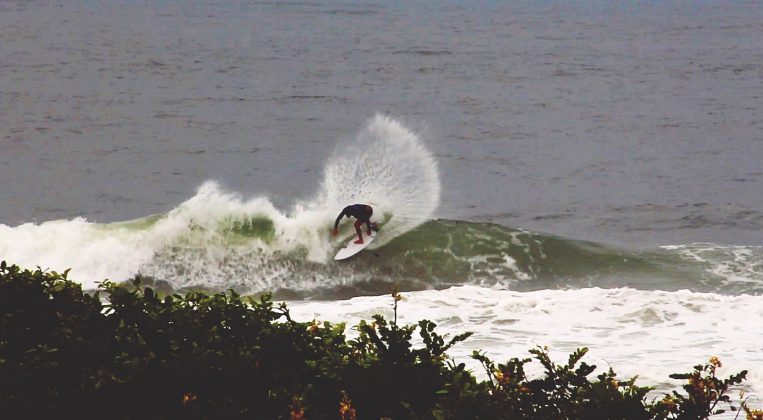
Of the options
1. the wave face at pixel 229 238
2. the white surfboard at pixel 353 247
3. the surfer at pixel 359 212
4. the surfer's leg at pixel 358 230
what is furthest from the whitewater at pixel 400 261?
the surfer at pixel 359 212

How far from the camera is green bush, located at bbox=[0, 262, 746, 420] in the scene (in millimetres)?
6672

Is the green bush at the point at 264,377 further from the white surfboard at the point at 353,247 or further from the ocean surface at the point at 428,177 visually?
the white surfboard at the point at 353,247

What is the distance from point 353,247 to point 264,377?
15.8 metres

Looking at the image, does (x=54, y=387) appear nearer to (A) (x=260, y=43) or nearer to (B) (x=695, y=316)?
(B) (x=695, y=316)

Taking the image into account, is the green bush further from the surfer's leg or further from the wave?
the surfer's leg

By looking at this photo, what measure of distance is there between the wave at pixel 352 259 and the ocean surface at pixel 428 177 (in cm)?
6

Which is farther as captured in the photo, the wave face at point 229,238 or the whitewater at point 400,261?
the wave face at point 229,238

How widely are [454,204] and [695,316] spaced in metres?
12.4

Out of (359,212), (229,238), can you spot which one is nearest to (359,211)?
(359,212)

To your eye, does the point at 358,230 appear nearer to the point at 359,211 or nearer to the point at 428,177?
the point at 359,211

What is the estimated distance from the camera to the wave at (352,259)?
22.2 m

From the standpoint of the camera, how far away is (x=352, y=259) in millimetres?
22844

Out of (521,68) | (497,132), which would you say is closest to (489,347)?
(497,132)

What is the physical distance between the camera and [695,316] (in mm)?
17203
